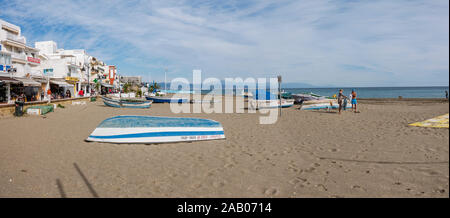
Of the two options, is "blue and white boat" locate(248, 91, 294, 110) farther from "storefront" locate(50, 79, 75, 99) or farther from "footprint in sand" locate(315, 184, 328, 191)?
"storefront" locate(50, 79, 75, 99)

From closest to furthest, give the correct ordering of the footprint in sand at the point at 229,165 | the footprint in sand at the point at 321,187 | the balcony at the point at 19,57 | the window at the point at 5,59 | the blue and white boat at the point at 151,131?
1. the footprint in sand at the point at 321,187
2. the footprint in sand at the point at 229,165
3. the blue and white boat at the point at 151,131
4. the window at the point at 5,59
5. the balcony at the point at 19,57

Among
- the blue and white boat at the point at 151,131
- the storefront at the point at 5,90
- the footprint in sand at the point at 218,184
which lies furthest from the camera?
the storefront at the point at 5,90

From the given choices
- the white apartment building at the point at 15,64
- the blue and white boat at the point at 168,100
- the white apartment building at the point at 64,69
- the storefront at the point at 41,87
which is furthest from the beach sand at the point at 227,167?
the white apartment building at the point at 64,69

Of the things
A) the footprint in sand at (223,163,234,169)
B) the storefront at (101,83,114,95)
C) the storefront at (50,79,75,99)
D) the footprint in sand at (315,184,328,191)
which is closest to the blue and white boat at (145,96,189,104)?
the storefront at (50,79,75,99)

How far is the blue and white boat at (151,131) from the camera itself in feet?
27.3

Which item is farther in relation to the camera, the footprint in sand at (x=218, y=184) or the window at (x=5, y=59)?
the window at (x=5, y=59)

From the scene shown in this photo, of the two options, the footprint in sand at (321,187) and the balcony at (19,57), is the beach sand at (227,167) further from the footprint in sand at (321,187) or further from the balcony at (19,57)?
the balcony at (19,57)

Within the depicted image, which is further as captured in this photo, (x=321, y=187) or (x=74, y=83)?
(x=74, y=83)

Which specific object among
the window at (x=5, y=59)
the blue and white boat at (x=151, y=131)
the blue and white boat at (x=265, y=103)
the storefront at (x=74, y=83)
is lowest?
the blue and white boat at (x=151, y=131)

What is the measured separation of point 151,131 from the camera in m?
8.30

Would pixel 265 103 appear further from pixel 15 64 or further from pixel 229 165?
pixel 15 64

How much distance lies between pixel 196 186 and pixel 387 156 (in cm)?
338

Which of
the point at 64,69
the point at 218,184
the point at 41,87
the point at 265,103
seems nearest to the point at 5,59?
the point at 41,87
